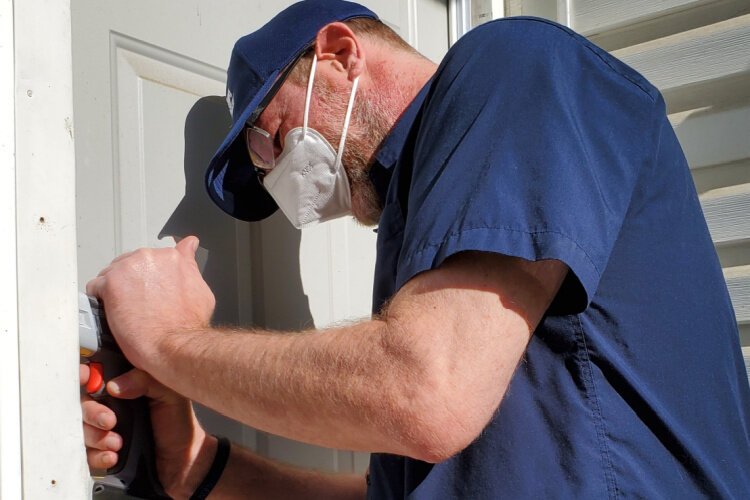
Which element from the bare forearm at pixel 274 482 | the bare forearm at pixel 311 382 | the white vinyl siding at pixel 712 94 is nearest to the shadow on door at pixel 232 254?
the bare forearm at pixel 274 482

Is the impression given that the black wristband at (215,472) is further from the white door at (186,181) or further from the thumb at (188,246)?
the thumb at (188,246)

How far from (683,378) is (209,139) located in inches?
43.4

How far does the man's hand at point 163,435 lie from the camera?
4.70 ft

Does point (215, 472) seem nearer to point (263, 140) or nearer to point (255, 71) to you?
point (263, 140)

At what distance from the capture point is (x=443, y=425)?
1150 millimetres

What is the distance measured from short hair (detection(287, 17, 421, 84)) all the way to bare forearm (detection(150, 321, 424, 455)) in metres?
0.66

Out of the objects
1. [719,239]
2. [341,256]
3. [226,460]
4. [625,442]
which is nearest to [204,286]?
[226,460]

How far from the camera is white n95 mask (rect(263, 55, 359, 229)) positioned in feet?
5.92

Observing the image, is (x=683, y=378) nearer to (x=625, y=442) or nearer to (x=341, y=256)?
(x=625, y=442)

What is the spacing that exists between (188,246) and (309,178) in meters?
0.31

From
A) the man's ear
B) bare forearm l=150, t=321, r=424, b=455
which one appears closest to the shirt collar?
the man's ear

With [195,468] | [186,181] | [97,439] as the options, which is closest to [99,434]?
[97,439]

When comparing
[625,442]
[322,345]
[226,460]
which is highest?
[322,345]

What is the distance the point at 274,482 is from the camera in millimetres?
1851
